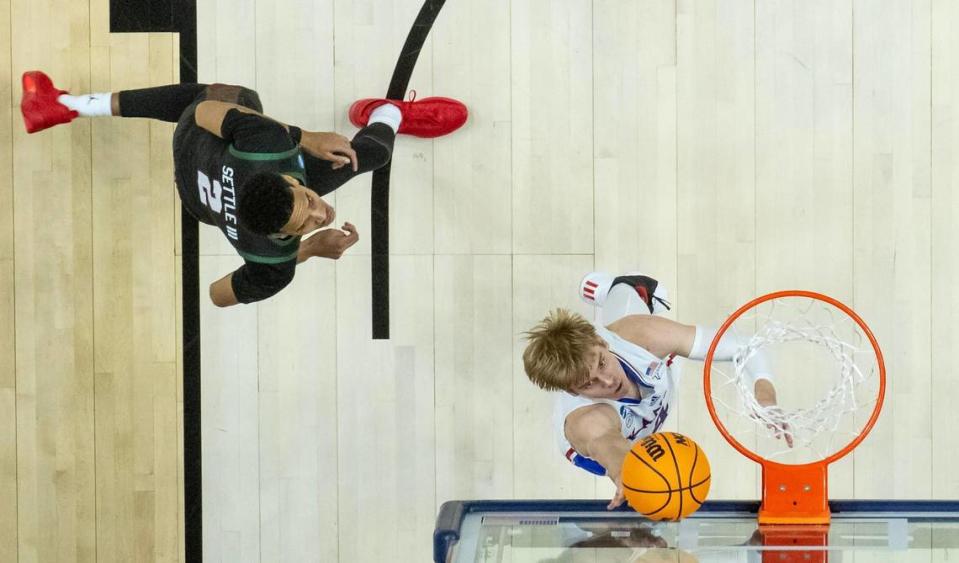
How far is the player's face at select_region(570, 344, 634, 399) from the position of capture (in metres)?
3.28

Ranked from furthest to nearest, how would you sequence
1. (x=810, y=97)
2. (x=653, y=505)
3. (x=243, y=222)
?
(x=810, y=97), (x=243, y=222), (x=653, y=505)

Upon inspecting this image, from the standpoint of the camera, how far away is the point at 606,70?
427cm

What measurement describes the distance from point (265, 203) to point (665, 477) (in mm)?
1459

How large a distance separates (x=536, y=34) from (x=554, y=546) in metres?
2.20

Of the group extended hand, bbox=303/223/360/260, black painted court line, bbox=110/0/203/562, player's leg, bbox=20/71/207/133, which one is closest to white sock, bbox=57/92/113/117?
player's leg, bbox=20/71/207/133

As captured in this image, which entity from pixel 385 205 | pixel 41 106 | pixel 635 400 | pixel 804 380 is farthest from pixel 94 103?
pixel 804 380

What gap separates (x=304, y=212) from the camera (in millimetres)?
3121

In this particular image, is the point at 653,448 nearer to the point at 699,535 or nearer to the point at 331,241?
the point at 699,535

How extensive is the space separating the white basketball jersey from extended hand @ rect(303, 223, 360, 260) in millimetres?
1009

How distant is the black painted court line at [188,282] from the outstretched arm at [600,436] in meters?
1.77

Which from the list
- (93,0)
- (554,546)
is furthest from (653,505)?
(93,0)

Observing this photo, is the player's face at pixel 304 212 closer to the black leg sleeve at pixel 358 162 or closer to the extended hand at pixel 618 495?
the black leg sleeve at pixel 358 162

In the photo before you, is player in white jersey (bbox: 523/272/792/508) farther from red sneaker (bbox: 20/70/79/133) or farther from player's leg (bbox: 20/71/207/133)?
red sneaker (bbox: 20/70/79/133)

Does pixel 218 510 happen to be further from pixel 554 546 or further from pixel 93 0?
pixel 93 0
